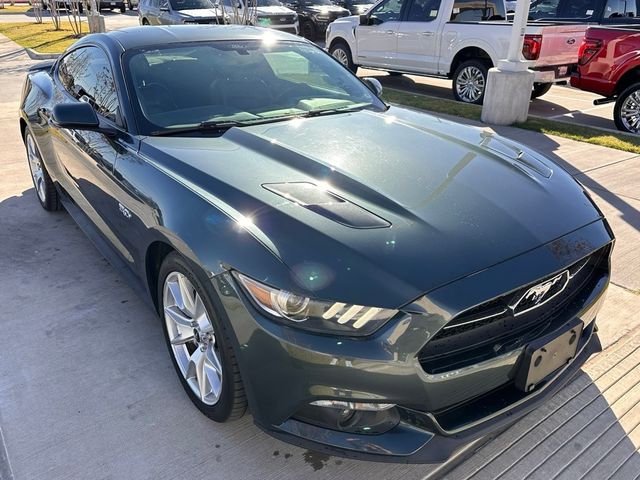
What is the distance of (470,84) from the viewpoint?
9.55 m

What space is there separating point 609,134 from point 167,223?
6958 mm

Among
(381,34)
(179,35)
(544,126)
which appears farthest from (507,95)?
(179,35)

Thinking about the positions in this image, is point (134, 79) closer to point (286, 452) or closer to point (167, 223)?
point (167, 223)

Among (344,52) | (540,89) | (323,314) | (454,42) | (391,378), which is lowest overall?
(540,89)

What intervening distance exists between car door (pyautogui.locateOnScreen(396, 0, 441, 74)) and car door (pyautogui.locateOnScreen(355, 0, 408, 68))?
0.19 metres

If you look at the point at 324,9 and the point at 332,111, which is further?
the point at 324,9

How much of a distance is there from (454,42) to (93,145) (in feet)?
25.4

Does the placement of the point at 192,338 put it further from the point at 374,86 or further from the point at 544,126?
the point at 544,126

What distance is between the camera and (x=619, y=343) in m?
3.12

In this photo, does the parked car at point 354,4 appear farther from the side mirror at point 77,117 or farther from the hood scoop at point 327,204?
the hood scoop at point 327,204

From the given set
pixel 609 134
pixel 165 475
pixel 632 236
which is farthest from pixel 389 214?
pixel 609 134

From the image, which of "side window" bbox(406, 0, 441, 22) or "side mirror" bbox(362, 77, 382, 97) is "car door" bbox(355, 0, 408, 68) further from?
"side mirror" bbox(362, 77, 382, 97)

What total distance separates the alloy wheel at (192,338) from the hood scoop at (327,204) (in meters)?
0.57

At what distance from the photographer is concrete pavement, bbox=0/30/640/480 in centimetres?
231
